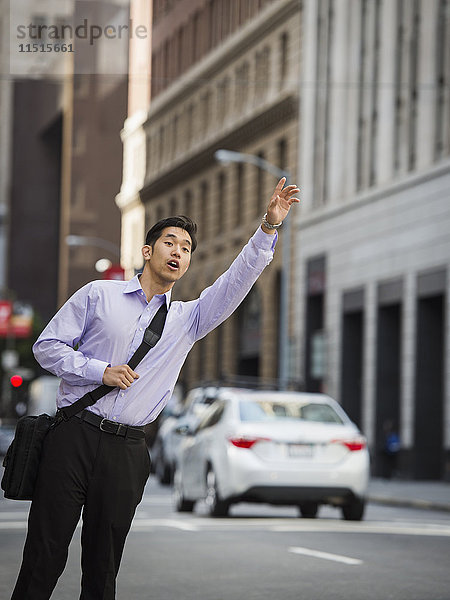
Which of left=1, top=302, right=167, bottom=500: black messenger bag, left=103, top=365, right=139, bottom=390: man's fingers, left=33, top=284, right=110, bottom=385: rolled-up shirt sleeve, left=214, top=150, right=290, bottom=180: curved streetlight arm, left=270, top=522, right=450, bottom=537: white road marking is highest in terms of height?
left=214, top=150, right=290, bottom=180: curved streetlight arm

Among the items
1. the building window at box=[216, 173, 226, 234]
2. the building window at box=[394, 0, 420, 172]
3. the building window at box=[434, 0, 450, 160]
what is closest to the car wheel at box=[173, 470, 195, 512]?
the building window at box=[434, 0, 450, 160]

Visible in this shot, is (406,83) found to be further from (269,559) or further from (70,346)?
(70,346)

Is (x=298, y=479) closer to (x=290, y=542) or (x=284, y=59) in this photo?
(x=290, y=542)

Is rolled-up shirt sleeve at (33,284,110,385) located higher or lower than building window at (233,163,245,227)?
lower

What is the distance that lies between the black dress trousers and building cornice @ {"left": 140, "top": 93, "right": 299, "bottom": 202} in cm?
4425

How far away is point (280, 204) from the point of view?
20.2 feet

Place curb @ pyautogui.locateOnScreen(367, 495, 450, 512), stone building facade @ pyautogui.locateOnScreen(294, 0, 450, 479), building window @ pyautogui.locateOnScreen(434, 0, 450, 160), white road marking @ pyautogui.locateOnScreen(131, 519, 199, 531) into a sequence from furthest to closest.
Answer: stone building facade @ pyautogui.locateOnScreen(294, 0, 450, 479) → building window @ pyautogui.locateOnScreen(434, 0, 450, 160) → curb @ pyautogui.locateOnScreen(367, 495, 450, 512) → white road marking @ pyautogui.locateOnScreen(131, 519, 199, 531)

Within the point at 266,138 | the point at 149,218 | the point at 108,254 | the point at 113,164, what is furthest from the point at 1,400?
the point at 266,138

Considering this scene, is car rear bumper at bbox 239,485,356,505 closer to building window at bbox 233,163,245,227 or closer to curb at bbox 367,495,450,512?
curb at bbox 367,495,450,512

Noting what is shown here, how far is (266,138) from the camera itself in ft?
175

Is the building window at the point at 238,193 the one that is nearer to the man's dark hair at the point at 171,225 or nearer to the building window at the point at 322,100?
the building window at the point at 322,100

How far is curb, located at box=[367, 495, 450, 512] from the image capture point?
80.7ft

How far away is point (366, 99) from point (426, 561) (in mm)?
31868

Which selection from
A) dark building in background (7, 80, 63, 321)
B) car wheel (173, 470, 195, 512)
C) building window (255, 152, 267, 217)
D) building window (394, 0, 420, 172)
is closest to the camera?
car wheel (173, 470, 195, 512)
